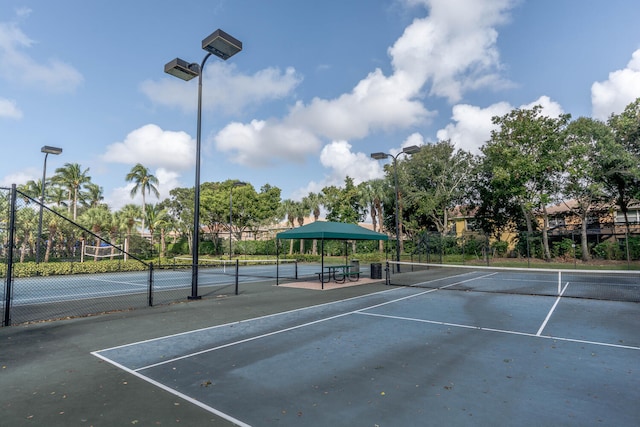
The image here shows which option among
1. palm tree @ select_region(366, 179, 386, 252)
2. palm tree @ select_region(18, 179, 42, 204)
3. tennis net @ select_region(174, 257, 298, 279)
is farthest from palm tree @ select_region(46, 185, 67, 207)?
palm tree @ select_region(366, 179, 386, 252)

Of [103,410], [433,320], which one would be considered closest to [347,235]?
[433,320]

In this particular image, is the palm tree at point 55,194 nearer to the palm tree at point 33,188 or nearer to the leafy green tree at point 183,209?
the palm tree at point 33,188

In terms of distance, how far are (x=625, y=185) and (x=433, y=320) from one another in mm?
33458

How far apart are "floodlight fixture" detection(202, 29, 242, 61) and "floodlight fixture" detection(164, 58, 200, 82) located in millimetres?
998

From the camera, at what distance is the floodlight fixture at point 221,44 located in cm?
994

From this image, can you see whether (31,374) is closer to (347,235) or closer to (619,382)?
(619,382)

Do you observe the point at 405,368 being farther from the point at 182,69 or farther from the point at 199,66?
the point at 199,66

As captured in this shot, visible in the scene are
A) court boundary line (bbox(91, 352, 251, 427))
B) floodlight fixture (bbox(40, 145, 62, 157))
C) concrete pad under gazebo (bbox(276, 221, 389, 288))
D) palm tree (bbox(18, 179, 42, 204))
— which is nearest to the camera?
court boundary line (bbox(91, 352, 251, 427))

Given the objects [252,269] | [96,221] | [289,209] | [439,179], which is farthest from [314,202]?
[96,221]

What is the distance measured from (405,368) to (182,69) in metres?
11.0

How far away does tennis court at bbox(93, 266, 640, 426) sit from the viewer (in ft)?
12.2

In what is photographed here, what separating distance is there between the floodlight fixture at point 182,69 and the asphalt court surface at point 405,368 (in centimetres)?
836

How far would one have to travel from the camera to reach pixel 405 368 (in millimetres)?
5070

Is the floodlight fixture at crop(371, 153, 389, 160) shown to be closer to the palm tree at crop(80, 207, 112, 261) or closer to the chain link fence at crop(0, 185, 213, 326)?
the chain link fence at crop(0, 185, 213, 326)
